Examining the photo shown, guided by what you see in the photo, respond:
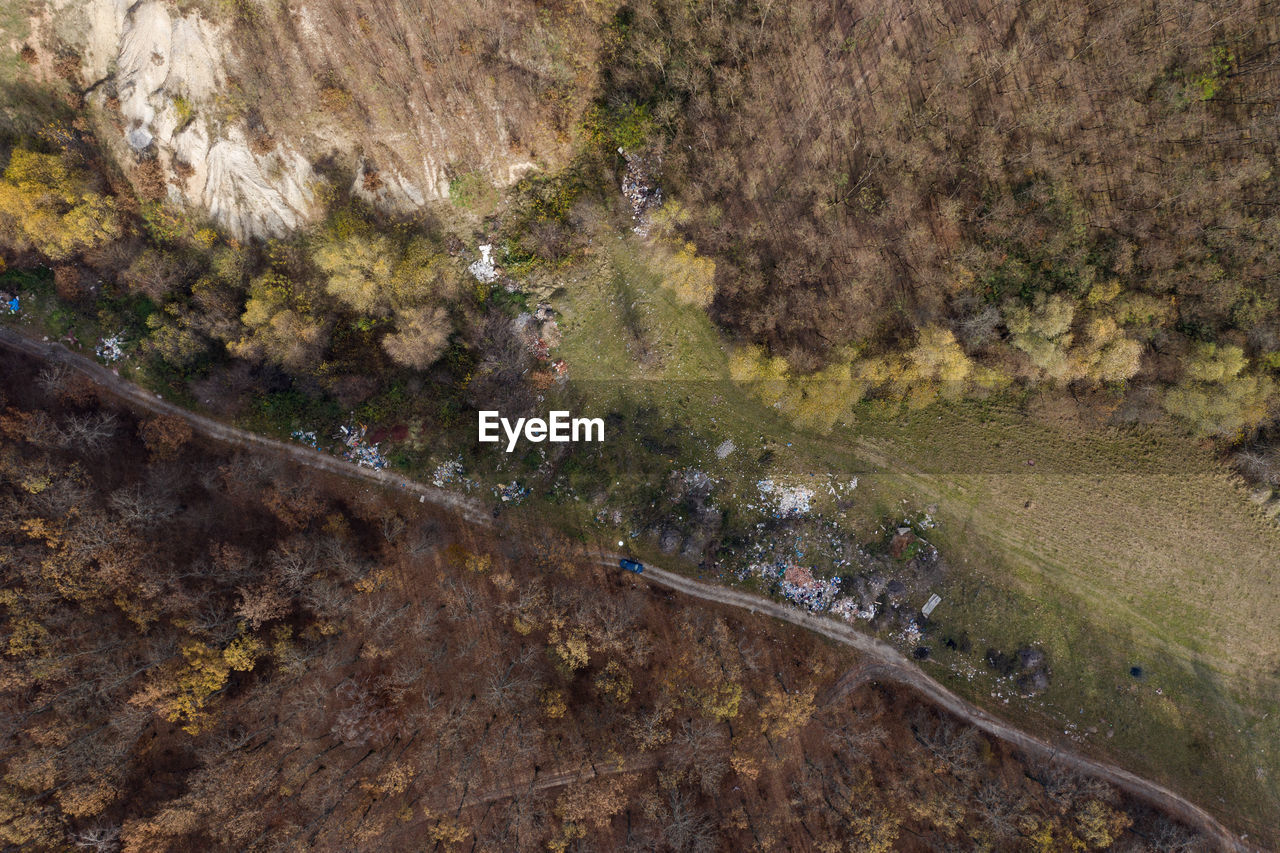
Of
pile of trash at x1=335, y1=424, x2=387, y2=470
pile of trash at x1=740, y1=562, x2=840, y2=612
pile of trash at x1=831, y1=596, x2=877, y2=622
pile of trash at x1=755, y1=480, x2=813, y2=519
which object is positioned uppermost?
pile of trash at x1=335, y1=424, x2=387, y2=470

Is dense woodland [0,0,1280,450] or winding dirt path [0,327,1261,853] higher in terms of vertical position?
dense woodland [0,0,1280,450]

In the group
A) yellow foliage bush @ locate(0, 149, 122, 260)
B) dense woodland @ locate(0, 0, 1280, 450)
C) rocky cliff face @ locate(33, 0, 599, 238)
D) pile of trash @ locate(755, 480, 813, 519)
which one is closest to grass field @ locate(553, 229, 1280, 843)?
pile of trash @ locate(755, 480, 813, 519)

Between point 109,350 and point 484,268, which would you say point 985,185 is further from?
point 109,350

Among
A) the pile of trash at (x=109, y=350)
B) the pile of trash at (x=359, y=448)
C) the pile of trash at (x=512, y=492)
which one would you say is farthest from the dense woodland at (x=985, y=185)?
the pile of trash at (x=109, y=350)

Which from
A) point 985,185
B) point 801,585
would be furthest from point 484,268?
point 985,185

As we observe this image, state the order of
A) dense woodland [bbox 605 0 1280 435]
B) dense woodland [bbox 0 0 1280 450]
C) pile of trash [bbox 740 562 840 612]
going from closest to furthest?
dense woodland [bbox 605 0 1280 435] → dense woodland [bbox 0 0 1280 450] → pile of trash [bbox 740 562 840 612]

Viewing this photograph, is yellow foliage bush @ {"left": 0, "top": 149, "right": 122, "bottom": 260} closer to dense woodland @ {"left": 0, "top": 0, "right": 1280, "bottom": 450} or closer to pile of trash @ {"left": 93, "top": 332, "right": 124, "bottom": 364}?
dense woodland @ {"left": 0, "top": 0, "right": 1280, "bottom": 450}

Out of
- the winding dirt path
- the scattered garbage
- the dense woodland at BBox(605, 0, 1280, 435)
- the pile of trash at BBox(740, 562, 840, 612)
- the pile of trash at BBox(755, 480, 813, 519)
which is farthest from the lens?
the scattered garbage

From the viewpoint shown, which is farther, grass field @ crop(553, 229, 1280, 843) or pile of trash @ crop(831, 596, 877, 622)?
pile of trash @ crop(831, 596, 877, 622)
